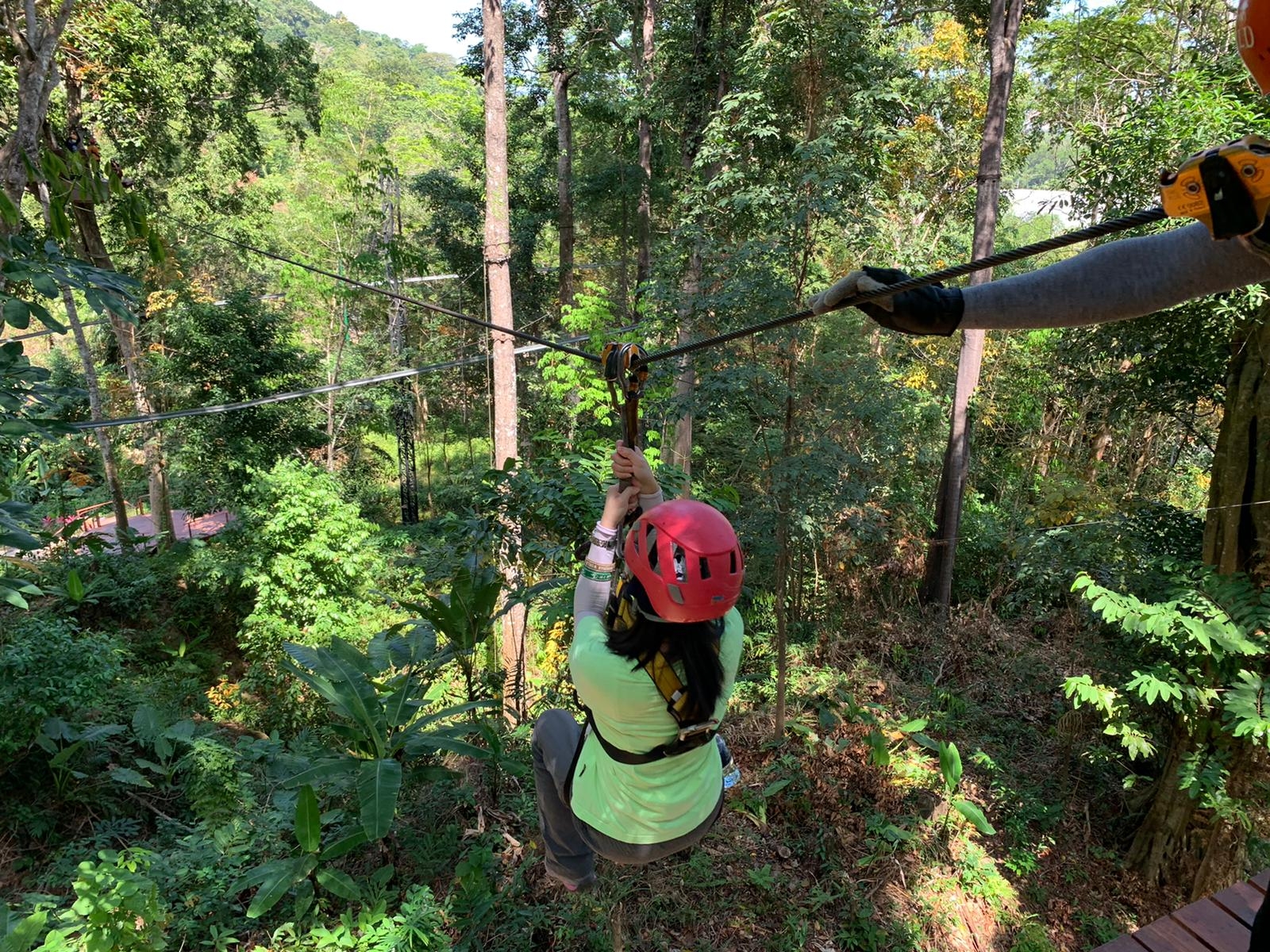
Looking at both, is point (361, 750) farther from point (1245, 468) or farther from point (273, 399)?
point (1245, 468)

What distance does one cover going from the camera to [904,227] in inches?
507

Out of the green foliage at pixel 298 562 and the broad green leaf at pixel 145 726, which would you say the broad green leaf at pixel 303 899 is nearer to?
the broad green leaf at pixel 145 726

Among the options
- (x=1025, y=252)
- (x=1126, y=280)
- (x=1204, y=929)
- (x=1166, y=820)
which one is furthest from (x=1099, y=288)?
(x=1166, y=820)

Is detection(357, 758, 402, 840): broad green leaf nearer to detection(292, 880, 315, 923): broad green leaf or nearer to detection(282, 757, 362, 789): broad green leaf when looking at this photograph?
detection(282, 757, 362, 789): broad green leaf

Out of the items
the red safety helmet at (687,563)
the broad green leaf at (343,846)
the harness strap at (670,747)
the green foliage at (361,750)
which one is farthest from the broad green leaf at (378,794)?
the red safety helmet at (687,563)

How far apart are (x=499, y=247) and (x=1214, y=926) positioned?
829 centimetres

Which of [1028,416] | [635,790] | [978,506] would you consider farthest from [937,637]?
[635,790]

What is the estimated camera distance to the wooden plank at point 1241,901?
2.56 meters

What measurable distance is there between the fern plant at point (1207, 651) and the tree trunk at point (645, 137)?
942cm

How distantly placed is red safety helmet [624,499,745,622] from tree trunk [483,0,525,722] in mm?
6138

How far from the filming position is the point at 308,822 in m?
3.16

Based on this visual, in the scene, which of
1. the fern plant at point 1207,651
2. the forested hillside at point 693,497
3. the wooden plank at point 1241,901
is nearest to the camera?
the wooden plank at point 1241,901

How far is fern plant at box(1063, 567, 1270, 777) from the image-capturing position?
3910mm

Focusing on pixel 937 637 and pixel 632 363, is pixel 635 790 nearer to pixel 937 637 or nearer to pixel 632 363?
pixel 632 363
